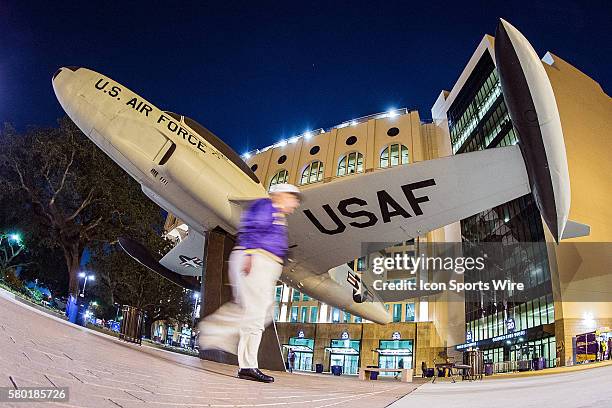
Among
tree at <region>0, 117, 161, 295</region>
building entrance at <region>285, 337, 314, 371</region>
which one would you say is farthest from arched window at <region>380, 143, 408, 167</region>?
tree at <region>0, 117, 161, 295</region>

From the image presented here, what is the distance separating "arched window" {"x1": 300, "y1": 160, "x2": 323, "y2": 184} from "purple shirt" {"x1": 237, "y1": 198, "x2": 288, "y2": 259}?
38.8 metres

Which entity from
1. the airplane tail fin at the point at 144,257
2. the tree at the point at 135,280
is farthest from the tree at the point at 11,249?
the airplane tail fin at the point at 144,257

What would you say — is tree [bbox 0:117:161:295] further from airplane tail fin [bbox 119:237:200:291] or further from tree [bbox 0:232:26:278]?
airplane tail fin [bbox 119:237:200:291]

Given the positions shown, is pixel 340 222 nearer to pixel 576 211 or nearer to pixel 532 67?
pixel 532 67

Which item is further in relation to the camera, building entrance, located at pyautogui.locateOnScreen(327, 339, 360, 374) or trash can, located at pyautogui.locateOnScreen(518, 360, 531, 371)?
building entrance, located at pyautogui.locateOnScreen(327, 339, 360, 374)

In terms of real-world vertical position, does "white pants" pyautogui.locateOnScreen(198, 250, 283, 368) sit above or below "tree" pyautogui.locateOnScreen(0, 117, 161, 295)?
below

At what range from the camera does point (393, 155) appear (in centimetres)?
3944

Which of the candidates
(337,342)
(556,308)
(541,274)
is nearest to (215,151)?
(556,308)

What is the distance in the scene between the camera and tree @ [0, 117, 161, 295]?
64.3ft

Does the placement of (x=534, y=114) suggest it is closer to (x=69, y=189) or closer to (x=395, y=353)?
(x=69, y=189)

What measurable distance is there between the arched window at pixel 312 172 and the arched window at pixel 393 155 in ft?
23.6

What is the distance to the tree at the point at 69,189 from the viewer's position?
1959 centimetres

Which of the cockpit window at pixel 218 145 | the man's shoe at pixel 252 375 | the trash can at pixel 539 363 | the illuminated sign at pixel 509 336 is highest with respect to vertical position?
the cockpit window at pixel 218 145

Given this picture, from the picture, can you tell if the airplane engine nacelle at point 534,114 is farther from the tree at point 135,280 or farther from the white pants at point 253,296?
the tree at point 135,280
